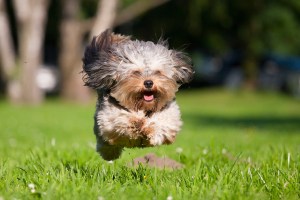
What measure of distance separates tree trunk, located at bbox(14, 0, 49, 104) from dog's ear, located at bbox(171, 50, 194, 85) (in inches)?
780

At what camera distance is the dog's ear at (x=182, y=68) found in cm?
640

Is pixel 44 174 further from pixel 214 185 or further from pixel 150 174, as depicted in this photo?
pixel 214 185

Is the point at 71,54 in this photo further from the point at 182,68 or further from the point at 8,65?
the point at 182,68

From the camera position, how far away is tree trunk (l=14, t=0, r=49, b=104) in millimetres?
26219

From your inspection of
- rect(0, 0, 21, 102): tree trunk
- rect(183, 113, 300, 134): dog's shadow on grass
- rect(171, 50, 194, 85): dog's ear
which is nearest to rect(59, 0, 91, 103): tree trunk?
rect(0, 0, 21, 102): tree trunk

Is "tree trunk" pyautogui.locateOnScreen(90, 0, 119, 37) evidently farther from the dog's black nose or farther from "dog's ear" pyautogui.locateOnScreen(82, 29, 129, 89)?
the dog's black nose

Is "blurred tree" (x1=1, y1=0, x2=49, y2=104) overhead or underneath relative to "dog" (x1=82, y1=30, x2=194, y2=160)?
overhead

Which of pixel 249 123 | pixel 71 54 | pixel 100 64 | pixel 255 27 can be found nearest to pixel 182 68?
pixel 100 64

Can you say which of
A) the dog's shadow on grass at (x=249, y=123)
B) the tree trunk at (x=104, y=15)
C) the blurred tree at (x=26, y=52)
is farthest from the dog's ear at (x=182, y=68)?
the tree trunk at (x=104, y=15)

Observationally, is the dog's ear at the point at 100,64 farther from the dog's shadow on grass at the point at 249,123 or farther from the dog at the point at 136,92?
the dog's shadow on grass at the point at 249,123

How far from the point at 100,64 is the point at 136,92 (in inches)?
20.4

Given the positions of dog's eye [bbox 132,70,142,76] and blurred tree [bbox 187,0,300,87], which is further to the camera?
blurred tree [bbox 187,0,300,87]

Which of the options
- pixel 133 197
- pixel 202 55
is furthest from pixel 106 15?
pixel 133 197

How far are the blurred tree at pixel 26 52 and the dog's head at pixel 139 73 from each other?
1971 centimetres
